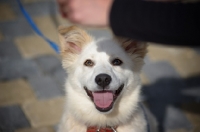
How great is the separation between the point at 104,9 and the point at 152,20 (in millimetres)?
219

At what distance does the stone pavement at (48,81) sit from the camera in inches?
128

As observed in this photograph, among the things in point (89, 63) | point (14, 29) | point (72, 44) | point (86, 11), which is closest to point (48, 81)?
point (14, 29)

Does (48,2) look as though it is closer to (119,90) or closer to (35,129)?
(35,129)

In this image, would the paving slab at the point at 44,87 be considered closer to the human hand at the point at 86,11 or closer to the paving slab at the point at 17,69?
the paving slab at the point at 17,69

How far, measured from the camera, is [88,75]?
2.41 metres

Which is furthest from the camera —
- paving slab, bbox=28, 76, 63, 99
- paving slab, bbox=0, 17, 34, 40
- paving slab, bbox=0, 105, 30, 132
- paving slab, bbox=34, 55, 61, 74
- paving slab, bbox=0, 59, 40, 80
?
paving slab, bbox=0, 17, 34, 40

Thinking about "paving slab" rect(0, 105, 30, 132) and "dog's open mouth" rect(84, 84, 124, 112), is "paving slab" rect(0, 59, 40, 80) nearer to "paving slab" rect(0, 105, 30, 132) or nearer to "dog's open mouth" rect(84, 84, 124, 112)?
"paving slab" rect(0, 105, 30, 132)

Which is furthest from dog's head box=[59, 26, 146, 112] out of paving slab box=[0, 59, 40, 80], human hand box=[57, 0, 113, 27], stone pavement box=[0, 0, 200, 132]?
paving slab box=[0, 59, 40, 80]

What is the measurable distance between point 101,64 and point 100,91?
0.58 ft

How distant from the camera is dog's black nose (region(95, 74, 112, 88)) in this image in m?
2.28

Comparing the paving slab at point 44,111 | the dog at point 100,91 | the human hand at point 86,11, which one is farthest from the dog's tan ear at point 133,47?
the paving slab at point 44,111

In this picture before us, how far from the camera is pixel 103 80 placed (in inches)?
89.6

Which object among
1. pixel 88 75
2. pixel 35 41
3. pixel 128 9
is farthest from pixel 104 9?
pixel 35 41

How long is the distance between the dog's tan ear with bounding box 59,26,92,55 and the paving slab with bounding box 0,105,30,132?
0.85 metres
